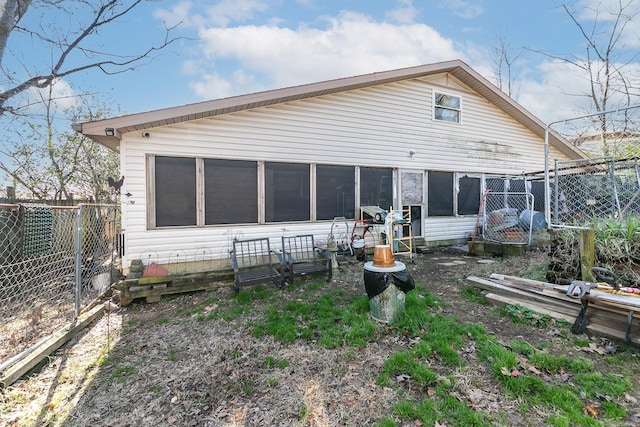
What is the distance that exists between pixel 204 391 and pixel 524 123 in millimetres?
11767

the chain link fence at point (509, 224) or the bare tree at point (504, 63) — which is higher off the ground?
the bare tree at point (504, 63)

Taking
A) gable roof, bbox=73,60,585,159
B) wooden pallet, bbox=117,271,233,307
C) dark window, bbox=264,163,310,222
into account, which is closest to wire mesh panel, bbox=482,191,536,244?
gable roof, bbox=73,60,585,159

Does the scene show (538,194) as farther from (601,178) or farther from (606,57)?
(606,57)

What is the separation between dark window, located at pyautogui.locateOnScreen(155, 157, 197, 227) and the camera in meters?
5.38

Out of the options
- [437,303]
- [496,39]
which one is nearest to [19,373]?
[437,303]

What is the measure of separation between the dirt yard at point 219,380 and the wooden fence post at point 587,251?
1.22m

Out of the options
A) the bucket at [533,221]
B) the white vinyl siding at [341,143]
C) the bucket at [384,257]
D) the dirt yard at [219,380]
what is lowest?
the dirt yard at [219,380]

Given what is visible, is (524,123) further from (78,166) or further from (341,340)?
(78,166)

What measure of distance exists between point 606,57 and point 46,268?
20131 mm

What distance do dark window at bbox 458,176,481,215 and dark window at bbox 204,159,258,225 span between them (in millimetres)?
6466

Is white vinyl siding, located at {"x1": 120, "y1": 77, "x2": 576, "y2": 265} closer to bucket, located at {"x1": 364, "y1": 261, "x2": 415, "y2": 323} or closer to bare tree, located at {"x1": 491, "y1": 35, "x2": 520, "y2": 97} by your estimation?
bucket, located at {"x1": 364, "y1": 261, "x2": 415, "y2": 323}

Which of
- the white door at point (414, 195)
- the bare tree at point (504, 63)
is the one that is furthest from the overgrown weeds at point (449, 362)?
the bare tree at point (504, 63)

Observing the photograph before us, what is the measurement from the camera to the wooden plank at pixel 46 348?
2680 millimetres

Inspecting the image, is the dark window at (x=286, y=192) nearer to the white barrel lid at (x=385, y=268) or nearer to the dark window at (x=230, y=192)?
the dark window at (x=230, y=192)
